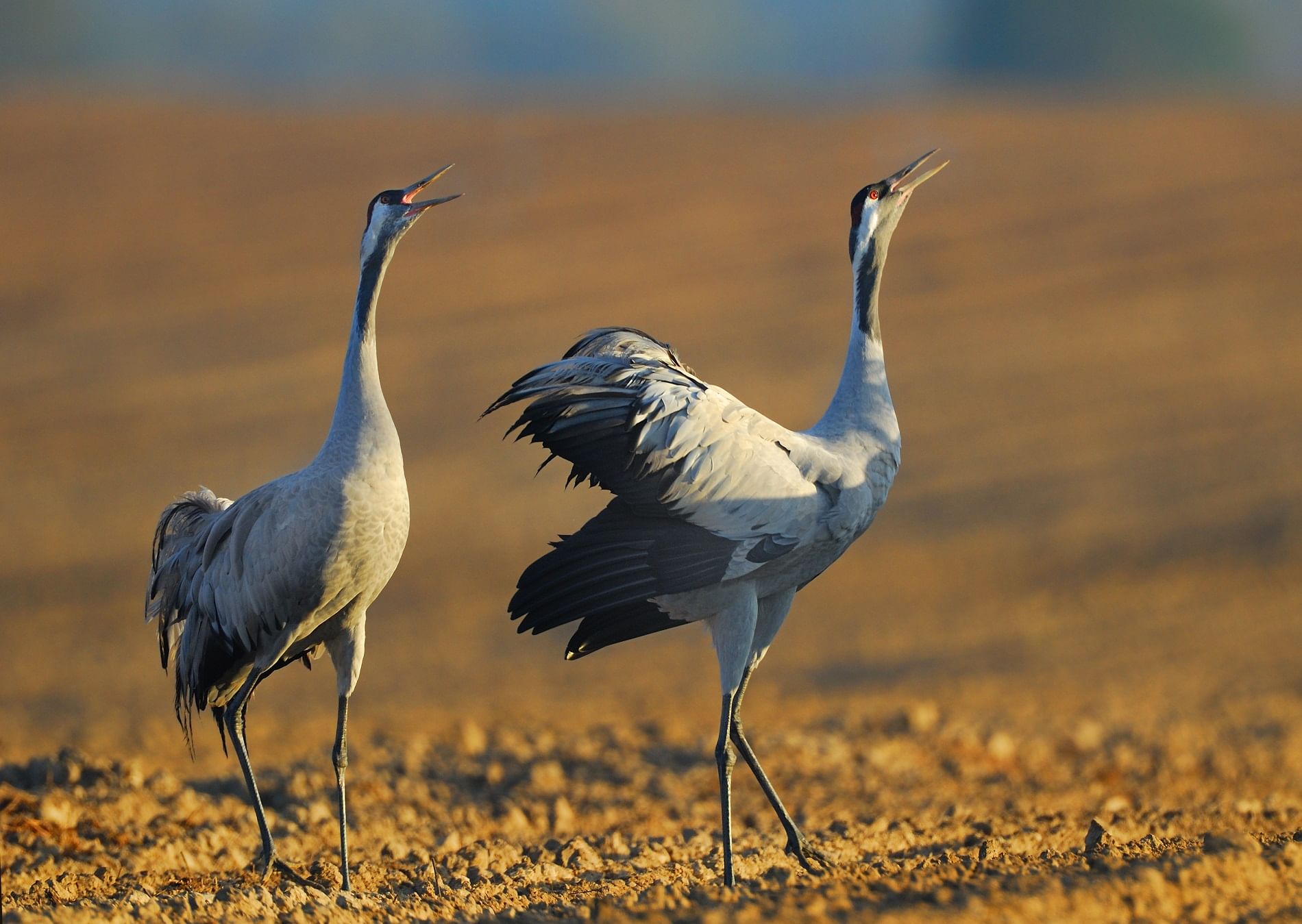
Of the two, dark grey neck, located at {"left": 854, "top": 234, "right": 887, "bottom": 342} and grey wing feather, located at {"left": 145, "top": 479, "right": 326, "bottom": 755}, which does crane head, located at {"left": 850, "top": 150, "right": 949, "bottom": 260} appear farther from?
grey wing feather, located at {"left": 145, "top": 479, "right": 326, "bottom": 755}

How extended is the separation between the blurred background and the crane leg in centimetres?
344

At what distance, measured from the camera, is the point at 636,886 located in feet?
19.4

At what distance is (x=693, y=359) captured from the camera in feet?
71.4

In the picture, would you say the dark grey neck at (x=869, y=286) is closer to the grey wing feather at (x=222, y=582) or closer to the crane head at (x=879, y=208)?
the crane head at (x=879, y=208)

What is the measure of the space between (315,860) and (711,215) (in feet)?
80.2

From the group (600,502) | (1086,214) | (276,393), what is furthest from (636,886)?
(1086,214)

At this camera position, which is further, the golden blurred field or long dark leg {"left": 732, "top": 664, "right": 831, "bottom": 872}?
the golden blurred field

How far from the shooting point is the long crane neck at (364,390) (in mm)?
6008

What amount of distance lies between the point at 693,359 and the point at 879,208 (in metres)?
15.2

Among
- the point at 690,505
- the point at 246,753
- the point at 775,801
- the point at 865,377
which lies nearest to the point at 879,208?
the point at 865,377

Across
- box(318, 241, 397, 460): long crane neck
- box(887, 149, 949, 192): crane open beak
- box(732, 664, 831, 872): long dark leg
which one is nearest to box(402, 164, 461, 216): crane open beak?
box(318, 241, 397, 460): long crane neck

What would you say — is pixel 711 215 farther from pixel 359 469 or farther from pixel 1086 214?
pixel 359 469

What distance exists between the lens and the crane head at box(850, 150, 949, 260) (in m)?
6.48

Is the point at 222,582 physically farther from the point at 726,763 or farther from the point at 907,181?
the point at 907,181
